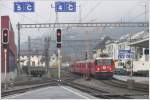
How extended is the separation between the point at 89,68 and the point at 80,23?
991cm

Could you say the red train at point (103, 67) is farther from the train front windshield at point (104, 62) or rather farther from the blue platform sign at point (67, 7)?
the blue platform sign at point (67, 7)

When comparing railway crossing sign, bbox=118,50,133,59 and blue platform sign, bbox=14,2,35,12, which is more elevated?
blue platform sign, bbox=14,2,35,12

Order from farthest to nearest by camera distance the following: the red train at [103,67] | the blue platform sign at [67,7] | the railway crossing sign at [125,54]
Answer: the red train at [103,67] → the blue platform sign at [67,7] → the railway crossing sign at [125,54]

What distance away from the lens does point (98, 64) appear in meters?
58.0

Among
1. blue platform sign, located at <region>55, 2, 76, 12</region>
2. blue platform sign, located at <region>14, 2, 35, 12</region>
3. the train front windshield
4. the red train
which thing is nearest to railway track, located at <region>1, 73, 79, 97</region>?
blue platform sign, located at <region>14, 2, 35, 12</region>

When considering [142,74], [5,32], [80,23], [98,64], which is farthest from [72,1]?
[142,74]

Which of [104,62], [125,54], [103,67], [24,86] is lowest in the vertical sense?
[24,86]

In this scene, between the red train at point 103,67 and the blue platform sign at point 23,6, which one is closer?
the blue platform sign at point 23,6

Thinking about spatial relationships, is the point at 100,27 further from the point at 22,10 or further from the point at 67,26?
the point at 22,10

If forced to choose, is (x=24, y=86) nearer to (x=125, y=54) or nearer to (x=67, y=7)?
(x=67, y=7)

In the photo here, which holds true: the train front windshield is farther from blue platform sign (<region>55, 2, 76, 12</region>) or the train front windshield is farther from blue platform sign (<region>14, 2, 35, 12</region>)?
blue platform sign (<region>14, 2, 35, 12</region>)

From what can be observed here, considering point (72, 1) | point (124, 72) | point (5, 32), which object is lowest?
point (124, 72)

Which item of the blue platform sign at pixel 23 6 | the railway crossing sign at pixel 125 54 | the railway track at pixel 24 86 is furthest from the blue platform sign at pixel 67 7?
the railway track at pixel 24 86

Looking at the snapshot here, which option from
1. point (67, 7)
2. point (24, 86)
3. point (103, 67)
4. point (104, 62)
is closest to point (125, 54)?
point (67, 7)
